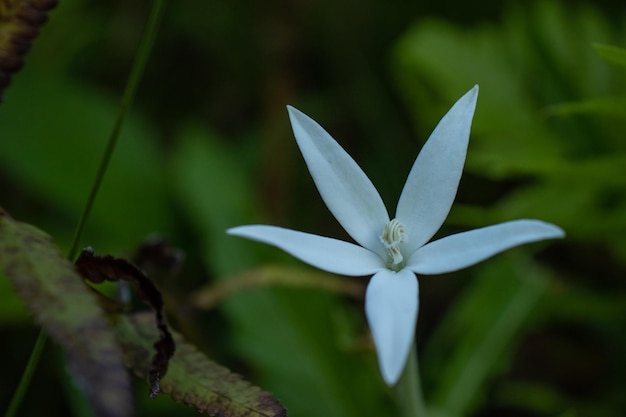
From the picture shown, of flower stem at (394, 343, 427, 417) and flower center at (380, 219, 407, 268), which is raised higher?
flower center at (380, 219, 407, 268)

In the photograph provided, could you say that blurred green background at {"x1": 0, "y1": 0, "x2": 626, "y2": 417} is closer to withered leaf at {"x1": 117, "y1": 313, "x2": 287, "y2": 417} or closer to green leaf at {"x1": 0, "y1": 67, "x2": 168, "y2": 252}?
green leaf at {"x1": 0, "y1": 67, "x2": 168, "y2": 252}

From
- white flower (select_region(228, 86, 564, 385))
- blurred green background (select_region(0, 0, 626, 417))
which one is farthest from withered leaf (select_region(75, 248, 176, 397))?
blurred green background (select_region(0, 0, 626, 417))

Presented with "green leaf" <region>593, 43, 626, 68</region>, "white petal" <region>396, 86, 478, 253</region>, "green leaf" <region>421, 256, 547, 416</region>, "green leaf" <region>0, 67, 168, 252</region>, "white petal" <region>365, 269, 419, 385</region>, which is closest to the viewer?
"white petal" <region>365, 269, 419, 385</region>

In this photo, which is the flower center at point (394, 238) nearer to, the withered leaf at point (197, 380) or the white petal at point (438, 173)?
the white petal at point (438, 173)

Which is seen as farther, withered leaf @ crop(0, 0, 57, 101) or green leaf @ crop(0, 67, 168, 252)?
green leaf @ crop(0, 67, 168, 252)

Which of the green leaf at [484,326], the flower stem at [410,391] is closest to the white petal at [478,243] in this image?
the flower stem at [410,391]

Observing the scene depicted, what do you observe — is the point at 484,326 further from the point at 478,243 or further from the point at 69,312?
the point at 69,312
